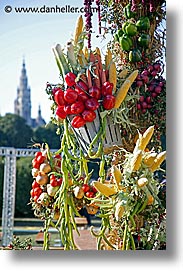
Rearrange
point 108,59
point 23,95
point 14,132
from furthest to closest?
point 14,132, point 23,95, point 108,59

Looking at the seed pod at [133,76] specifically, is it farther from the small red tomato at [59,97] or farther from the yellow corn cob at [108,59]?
the small red tomato at [59,97]

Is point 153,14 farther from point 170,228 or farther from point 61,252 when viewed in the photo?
point 61,252

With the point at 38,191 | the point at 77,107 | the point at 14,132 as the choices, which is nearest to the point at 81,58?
the point at 77,107

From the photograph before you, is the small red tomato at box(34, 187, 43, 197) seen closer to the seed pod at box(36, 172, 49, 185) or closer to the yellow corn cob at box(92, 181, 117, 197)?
the seed pod at box(36, 172, 49, 185)

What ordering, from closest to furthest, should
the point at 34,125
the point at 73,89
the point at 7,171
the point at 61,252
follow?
the point at 73,89, the point at 61,252, the point at 7,171, the point at 34,125

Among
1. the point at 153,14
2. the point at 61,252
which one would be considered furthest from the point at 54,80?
the point at 61,252

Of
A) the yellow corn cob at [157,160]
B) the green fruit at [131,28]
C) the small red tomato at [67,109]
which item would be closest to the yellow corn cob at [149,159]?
the yellow corn cob at [157,160]

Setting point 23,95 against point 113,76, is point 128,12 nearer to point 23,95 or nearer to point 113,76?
point 113,76
